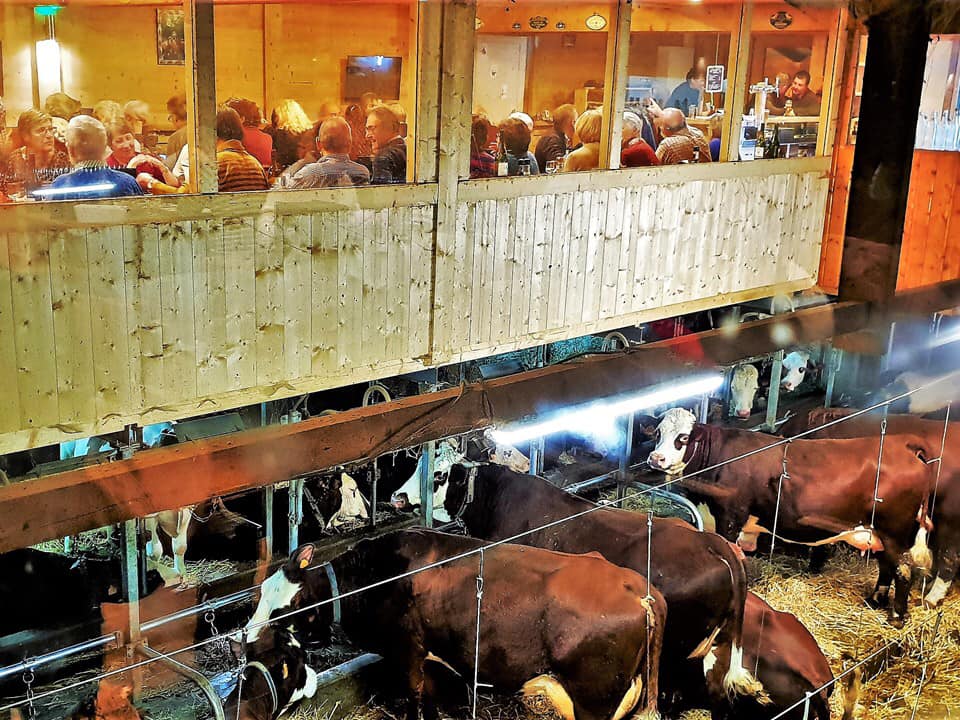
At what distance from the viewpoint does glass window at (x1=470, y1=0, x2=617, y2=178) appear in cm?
722

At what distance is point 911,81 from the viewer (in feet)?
30.2

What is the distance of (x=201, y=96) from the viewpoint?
5930 mm

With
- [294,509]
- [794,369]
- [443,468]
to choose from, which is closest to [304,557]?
[294,509]

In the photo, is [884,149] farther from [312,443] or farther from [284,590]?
[284,590]

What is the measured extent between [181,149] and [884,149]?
615 centimetres

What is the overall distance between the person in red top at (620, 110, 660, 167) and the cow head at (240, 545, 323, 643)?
182 inches

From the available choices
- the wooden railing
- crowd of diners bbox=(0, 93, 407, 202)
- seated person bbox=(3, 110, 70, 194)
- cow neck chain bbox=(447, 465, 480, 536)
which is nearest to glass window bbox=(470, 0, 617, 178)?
the wooden railing

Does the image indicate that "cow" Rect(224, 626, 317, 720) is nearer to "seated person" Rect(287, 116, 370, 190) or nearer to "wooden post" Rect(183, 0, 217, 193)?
"wooden post" Rect(183, 0, 217, 193)

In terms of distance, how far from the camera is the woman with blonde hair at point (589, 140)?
8.12 metres

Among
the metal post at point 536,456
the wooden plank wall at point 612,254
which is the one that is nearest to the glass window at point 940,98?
the wooden plank wall at point 612,254

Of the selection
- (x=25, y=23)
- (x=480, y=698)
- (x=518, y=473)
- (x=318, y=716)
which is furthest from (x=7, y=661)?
(x=25, y=23)

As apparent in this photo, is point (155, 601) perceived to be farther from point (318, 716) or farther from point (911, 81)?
point (911, 81)

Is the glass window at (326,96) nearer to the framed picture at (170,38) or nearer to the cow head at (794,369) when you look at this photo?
the framed picture at (170,38)

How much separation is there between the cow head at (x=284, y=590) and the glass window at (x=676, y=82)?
→ 466cm
